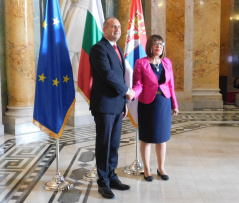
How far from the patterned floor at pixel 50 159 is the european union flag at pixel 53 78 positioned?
2.29 feet

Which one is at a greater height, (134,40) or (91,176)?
(134,40)

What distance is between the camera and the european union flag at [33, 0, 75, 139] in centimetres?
385

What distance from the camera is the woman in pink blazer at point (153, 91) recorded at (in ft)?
12.9

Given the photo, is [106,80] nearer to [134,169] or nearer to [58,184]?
[58,184]

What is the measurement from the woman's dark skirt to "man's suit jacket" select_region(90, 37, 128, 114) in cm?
49

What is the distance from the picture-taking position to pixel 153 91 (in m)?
3.94

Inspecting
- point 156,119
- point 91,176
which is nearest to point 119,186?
point 91,176

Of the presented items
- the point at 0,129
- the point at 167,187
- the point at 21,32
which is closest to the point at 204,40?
the point at 21,32

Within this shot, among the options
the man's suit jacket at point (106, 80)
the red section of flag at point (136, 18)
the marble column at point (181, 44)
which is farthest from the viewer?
the marble column at point (181, 44)

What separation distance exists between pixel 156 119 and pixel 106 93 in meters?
0.79

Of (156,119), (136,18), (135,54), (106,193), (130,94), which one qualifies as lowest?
(106,193)

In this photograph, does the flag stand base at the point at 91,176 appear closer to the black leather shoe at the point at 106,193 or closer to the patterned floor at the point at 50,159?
the patterned floor at the point at 50,159

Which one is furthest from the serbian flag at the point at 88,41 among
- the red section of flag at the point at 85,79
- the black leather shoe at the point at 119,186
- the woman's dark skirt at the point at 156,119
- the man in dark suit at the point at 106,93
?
the black leather shoe at the point at 119,186

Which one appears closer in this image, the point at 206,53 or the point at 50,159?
the point at 50,159
